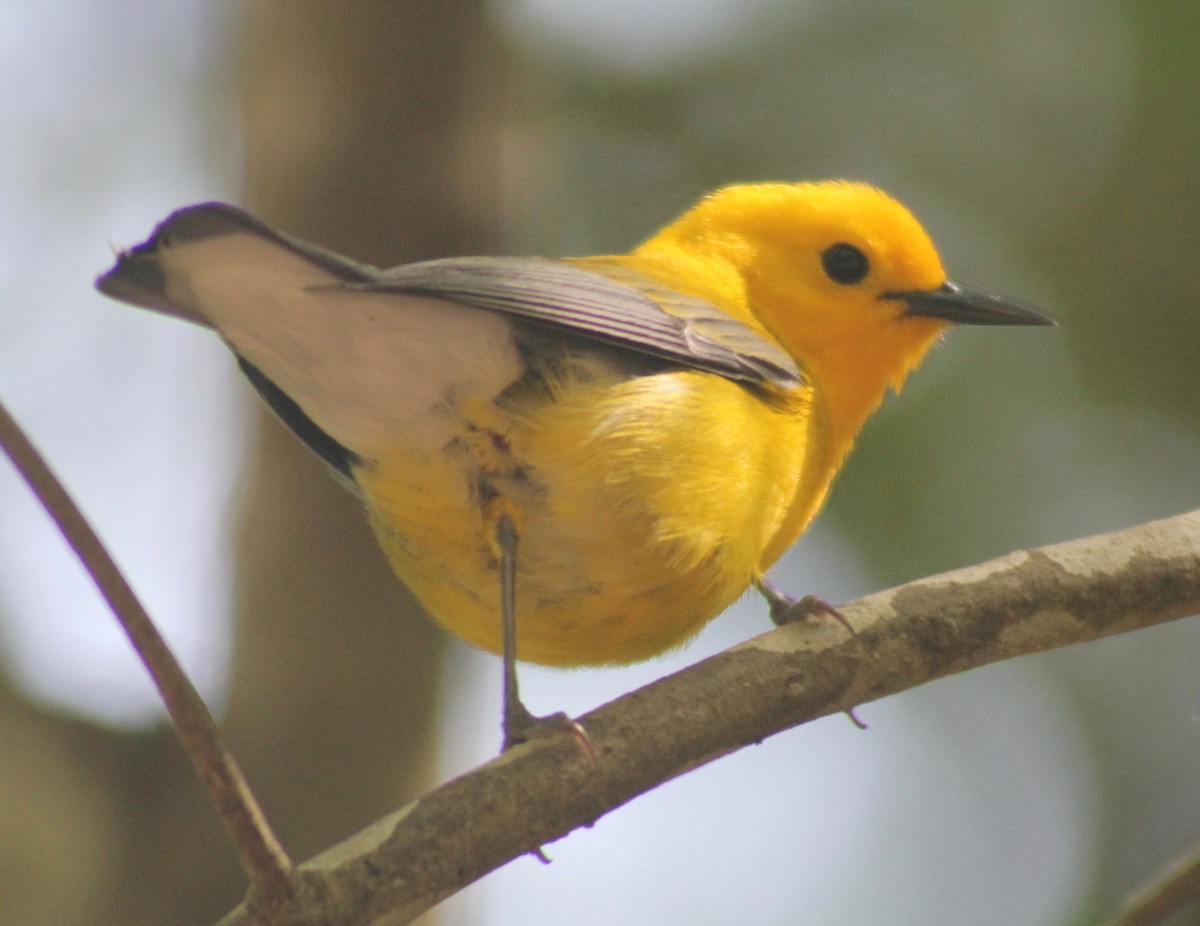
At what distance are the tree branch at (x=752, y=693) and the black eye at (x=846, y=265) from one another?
1.85m

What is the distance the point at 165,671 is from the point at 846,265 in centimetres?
327

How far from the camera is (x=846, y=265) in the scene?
4.90 metres

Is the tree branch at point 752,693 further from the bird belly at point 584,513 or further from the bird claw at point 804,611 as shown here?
the bird belly at point 584,513

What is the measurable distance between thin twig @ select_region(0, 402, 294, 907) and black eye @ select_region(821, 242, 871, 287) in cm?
311

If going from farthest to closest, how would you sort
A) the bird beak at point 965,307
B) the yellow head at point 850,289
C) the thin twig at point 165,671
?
the bird beak at point 965,307 < the yellow head at point 850,289 < the thin twig at point 165,671

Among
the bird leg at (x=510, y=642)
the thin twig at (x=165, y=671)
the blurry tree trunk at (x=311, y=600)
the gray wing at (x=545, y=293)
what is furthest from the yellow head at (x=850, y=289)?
→ the thin twig at (x=165, y=671)

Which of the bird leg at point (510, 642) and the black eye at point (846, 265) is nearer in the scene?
the bird leg at point (510, 642)

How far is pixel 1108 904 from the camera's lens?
628 centimetres

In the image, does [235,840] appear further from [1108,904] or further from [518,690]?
[1108,904]

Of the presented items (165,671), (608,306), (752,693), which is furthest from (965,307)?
(165,671)

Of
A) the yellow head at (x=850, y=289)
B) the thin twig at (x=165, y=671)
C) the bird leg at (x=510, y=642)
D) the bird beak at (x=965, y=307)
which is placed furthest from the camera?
the bird beak at (x=965, y=307)

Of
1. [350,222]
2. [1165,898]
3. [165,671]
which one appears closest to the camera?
[165,671]

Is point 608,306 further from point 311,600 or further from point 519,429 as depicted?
point 311,600

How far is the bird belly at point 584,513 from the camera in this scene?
362 cm
